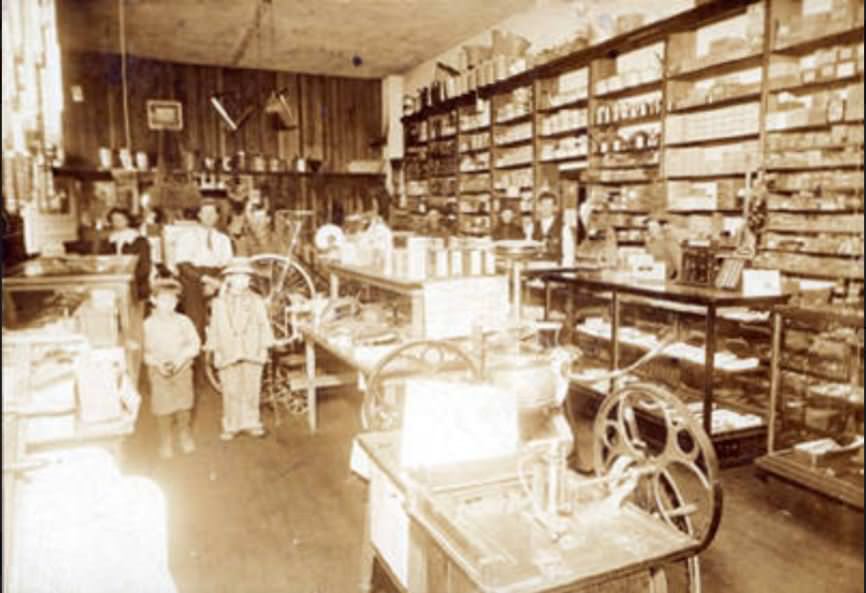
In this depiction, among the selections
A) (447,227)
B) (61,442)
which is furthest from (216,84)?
(61,442)

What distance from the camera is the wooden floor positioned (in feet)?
9.59

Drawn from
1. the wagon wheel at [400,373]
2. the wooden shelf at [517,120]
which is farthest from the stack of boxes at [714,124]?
the wagon wheel at [400,373]

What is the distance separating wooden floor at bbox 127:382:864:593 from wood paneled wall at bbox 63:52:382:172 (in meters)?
7.18

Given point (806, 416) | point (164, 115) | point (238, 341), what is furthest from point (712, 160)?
point (164, 115)

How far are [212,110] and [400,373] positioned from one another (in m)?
9.08

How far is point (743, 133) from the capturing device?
18.2ft

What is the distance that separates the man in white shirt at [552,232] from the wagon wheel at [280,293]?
7.72 feet

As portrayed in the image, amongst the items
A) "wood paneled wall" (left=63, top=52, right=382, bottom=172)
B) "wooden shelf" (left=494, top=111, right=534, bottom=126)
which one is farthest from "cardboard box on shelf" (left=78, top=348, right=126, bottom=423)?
"wood paneled wall" (left=63, top=52, right=382, bottom=172)

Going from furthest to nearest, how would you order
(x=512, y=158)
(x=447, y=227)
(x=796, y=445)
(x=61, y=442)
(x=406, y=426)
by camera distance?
1. (x=447, y=227)
2. (x=512, y=158)
3. (x=796, y=445)
4. (x=406, y=426)
5. (x=61, y=442)

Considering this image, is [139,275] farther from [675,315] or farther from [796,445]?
[796,445]

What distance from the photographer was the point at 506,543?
1805 mm

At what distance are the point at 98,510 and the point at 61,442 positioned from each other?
0.42 meters

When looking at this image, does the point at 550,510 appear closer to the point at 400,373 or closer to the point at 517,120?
the point at 400,373

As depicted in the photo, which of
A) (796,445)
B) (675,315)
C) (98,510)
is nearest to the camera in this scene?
(98,510)
